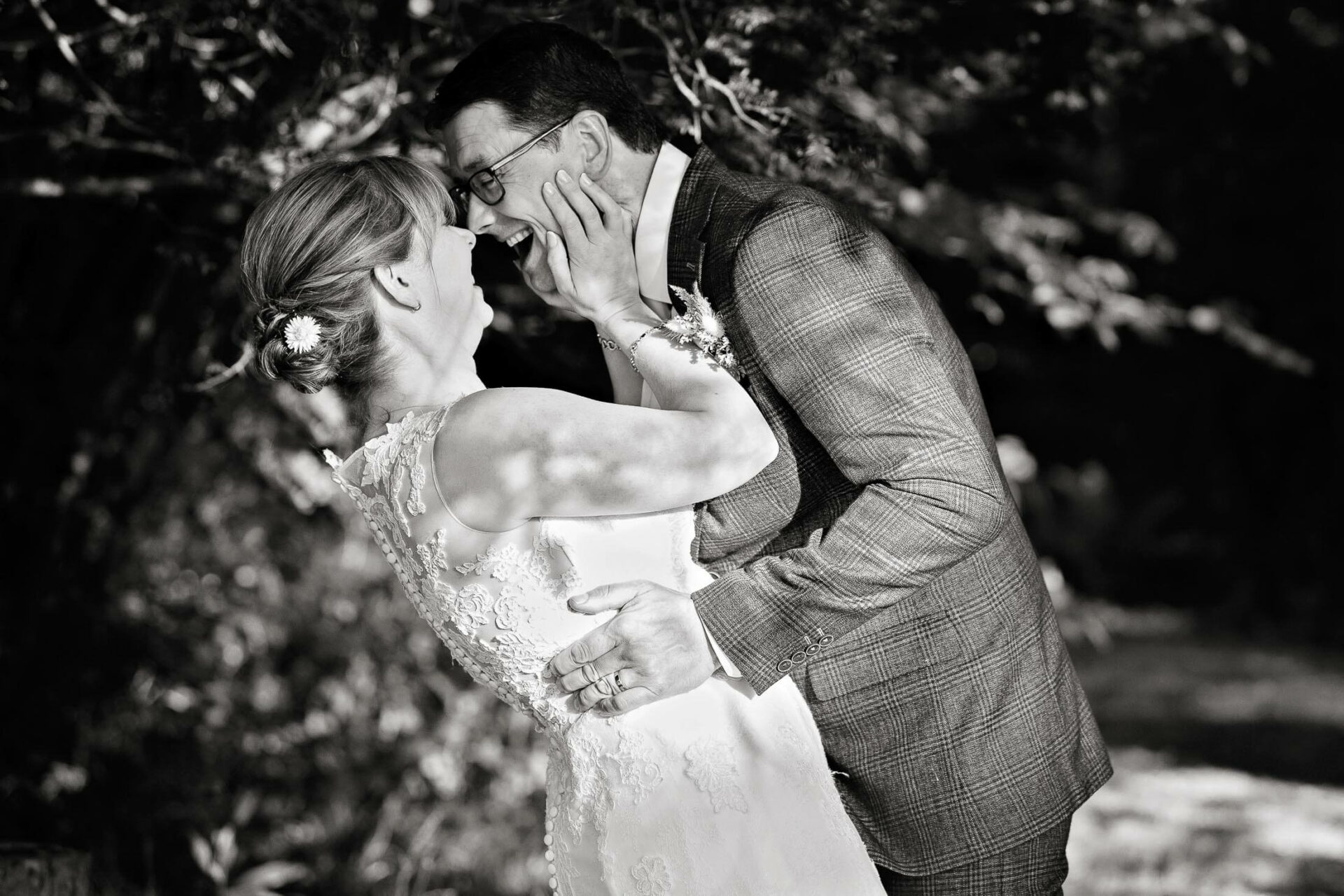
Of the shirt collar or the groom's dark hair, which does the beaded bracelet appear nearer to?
the shirt collar

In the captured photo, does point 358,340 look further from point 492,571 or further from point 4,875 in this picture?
point 4,875

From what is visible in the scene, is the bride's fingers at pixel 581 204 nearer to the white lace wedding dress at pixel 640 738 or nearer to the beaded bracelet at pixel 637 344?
the beaded bracelet at pixel 637 344

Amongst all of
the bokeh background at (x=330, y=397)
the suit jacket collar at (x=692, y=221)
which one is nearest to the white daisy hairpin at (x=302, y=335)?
the suit jacket collar at (x=692, y=221)

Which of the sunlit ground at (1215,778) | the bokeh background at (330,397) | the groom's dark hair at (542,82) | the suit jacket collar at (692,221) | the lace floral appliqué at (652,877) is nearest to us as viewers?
the lace floral appliqué at (652,877)

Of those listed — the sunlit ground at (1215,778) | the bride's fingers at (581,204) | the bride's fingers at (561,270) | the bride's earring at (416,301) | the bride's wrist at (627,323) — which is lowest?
the sunlit ground at (1215,778)

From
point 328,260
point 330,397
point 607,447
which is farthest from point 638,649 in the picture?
point 330,397

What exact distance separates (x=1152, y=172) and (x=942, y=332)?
989 cm

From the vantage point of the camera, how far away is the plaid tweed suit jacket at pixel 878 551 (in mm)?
2021

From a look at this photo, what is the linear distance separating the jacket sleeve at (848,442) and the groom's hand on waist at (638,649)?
0.04 meters

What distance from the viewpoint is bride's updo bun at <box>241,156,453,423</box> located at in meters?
2.25

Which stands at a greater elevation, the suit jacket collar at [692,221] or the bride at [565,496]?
the suit jacket collar at [692,221]

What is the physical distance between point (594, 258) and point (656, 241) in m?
0.13

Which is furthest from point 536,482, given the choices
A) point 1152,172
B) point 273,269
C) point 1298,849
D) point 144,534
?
point 1152,172

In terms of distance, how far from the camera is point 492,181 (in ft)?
7.91
